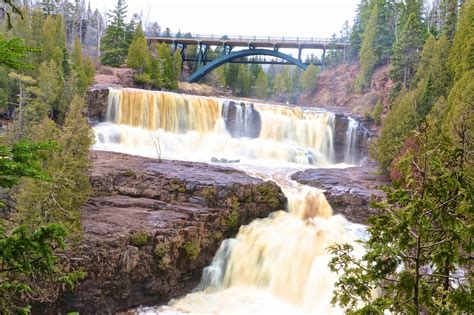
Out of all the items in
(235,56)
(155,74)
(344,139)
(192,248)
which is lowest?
(192,248)

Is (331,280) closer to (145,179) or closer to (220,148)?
(145,179)

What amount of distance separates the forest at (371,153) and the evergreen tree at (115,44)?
0.76 ft

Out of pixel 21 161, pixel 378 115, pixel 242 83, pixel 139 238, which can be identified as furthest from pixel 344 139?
pixel 242 83

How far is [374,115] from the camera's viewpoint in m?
39.2

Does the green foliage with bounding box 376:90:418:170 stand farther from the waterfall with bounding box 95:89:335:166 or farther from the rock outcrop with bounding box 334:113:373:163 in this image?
the rock outcrop with bounding box 334:113:373:163

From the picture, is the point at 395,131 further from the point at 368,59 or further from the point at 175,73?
the point at 175,73

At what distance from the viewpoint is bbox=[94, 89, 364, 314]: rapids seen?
16.2 metres

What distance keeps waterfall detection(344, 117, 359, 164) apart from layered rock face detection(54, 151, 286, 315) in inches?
655

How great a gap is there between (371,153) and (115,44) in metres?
39.0

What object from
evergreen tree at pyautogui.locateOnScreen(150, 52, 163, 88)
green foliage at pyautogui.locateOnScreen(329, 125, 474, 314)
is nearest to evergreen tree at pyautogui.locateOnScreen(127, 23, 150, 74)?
evergreen tree at pyautogui.locateOnScreen(150, 52, 163, 88)

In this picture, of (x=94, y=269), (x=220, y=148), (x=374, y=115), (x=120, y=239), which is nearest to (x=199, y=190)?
(x=120, y=239)

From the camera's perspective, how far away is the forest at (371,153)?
15.8 ft

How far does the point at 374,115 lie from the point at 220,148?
15069mm

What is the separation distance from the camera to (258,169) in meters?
27.0
